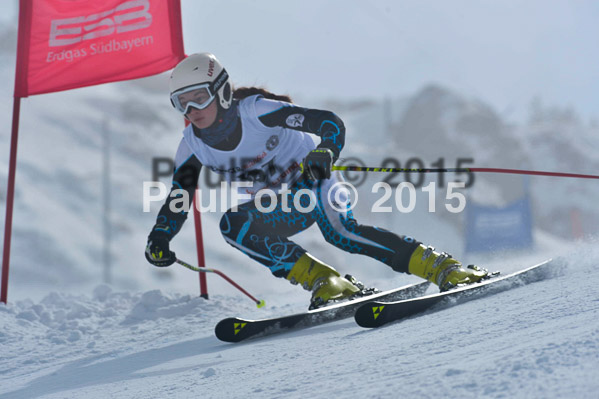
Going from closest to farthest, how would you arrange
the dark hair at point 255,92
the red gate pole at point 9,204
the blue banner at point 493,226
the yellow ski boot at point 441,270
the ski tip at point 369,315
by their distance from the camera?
1. the ski tip at point 369,315
2. the yellow ski boot at point 441,270
3. the dark hair at point 255,92
4. the red gate pole at point 9,204
5. the blue banner at point 493,226

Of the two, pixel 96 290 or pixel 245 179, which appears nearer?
pixel 245 179

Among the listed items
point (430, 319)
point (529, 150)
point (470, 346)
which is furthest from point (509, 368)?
point (529, 150)

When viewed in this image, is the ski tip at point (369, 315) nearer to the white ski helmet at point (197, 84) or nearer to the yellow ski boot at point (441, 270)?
the yellow ski boot at point (441, 270)

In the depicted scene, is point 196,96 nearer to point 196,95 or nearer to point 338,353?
point 196,95

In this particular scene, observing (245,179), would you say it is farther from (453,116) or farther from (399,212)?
(453,116)

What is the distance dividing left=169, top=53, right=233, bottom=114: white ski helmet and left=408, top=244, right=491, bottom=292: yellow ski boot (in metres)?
1.35

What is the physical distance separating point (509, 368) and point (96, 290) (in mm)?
4279

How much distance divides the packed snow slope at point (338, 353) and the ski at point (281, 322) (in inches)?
2.7

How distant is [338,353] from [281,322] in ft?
2.81

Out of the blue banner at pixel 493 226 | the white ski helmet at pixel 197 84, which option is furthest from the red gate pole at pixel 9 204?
the blue banner at pixel 493 226

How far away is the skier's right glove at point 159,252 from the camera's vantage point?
3572mm

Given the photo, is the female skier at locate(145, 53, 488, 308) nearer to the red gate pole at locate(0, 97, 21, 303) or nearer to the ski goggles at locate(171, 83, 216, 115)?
the ski goggles at locate(171, 83, 216, 115)

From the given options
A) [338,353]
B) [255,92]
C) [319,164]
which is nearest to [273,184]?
[255,92]

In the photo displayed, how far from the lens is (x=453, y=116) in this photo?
5450 centimetres
